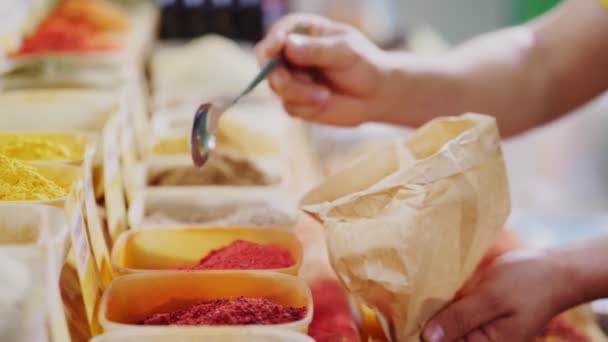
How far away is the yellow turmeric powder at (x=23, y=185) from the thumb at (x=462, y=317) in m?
0.49

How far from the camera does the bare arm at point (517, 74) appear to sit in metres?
1.39

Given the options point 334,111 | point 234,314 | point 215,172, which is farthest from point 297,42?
point 234,314

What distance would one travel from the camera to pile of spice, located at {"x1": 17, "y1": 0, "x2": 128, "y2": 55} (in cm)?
190

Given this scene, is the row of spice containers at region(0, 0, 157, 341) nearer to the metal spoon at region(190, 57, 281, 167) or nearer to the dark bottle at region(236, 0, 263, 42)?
the metal spoon at region(190, 57, 281, 167)

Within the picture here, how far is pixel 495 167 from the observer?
35.0 inches

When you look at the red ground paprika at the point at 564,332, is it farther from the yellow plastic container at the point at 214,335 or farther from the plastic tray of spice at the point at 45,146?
the plastic tray of spice at the point at 45,146

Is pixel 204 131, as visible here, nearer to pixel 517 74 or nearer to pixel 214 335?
pixel 214 335

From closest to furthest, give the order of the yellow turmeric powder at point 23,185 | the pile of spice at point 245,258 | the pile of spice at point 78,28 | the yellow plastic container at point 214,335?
the yellow plastic container at point 214,335
the yellow turmeric powder at point 23,185
the pile of spice at point 245,258
the pile of spice at point 78,28

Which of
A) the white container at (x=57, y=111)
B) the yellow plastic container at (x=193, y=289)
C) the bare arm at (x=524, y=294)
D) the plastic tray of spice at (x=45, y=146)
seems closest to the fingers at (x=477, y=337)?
the bare arm at (x=524, y=294)

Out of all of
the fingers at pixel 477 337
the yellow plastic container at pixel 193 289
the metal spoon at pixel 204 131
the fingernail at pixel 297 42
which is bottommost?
the fingers at pixel 477 337

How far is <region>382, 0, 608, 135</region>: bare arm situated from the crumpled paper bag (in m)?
0.51

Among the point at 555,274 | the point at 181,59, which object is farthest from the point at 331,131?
the point at 555,274

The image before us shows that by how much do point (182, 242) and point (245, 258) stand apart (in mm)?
134

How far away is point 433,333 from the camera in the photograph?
87 cm
